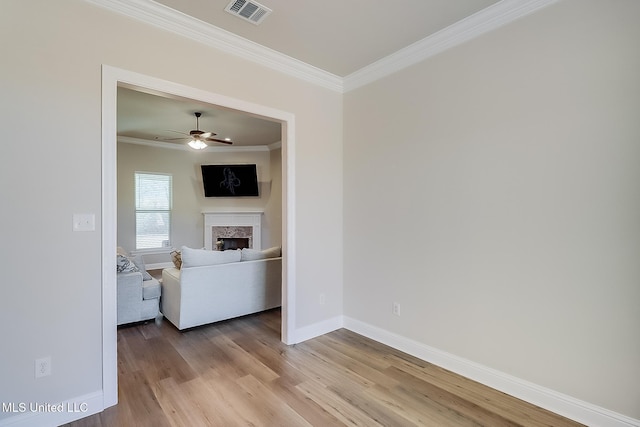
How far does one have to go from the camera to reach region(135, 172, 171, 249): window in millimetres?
7094

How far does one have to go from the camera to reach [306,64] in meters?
3.26

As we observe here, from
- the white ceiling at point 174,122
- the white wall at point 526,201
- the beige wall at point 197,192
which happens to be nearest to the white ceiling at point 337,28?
the white wall at point 526,201

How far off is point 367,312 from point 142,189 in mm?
6002

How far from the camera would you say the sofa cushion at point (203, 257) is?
11.8 feet

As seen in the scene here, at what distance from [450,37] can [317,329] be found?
308 centimetres

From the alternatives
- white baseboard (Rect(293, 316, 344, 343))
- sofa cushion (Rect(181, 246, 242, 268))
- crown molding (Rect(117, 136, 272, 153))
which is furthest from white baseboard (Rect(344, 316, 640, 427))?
crown molding (Rect(117, 136, 272, 153))

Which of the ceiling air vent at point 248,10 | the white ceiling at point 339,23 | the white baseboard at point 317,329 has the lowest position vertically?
the white baseboard at point 317,329

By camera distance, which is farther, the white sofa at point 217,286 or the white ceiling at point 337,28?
the white sofa at point 217,286

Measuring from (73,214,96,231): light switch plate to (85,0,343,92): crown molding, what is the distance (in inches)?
56.2

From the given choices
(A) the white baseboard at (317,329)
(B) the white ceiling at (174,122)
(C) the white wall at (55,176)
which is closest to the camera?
(C) the white wall at (55,176)

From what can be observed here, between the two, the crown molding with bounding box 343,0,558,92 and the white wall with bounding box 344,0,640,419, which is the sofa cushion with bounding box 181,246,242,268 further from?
the crown molding with bounding box 343,0,558,92

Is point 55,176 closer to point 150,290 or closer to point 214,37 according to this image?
point 214,37

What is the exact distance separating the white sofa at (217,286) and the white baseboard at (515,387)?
1.61m

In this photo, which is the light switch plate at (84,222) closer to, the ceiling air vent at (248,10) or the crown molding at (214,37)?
the crown molding at (214,37)
